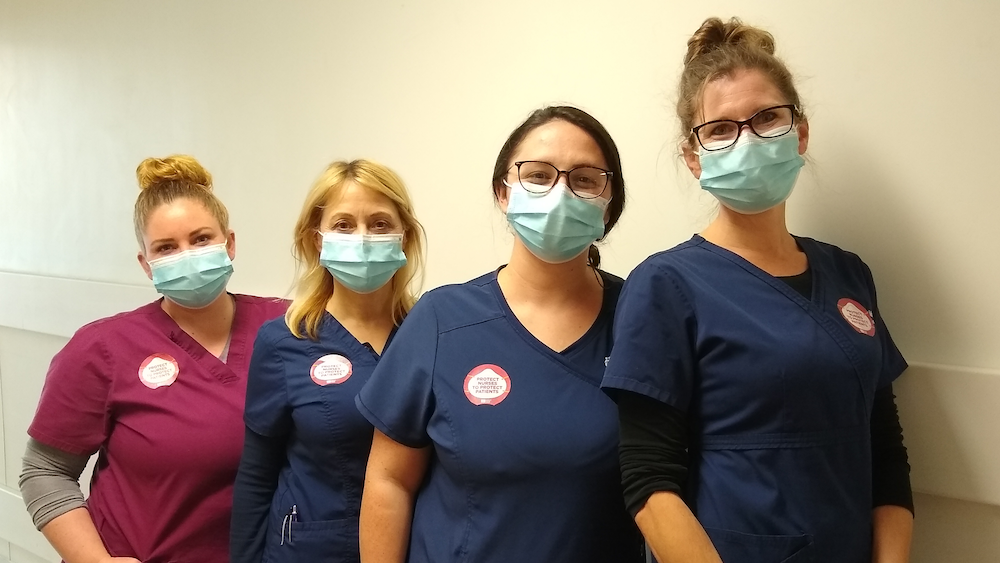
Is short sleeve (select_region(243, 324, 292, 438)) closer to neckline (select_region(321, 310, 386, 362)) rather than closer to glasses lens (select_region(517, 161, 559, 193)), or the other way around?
neckline (select_region(321, 310, 386, 362))

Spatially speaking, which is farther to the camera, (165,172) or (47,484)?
(165,172)

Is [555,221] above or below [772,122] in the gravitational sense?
below

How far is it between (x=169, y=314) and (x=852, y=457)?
1.40 m

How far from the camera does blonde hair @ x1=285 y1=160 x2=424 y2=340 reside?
4.48 feet

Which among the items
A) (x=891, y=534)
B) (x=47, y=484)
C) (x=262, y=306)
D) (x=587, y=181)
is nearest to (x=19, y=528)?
(x=47, y=484)

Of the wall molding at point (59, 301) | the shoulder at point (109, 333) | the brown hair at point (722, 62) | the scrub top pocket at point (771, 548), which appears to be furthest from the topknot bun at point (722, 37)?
the wall molding at point (59, 301)

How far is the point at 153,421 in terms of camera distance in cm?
143

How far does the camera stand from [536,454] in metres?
0.98

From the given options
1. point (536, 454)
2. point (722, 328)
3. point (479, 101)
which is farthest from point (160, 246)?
point (722, 328)

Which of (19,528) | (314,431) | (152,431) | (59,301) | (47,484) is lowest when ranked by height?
(19,528)

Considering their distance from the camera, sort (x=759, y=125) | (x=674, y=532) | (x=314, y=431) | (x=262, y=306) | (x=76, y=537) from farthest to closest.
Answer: (x=262, y=306)
(x=76, y=537)
(x=314, y=431)
(x=759, y=125)
(x=674, y=532)

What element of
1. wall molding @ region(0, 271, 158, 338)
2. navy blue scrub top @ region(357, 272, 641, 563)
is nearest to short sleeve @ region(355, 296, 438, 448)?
navy blue scrub top @ region(357, 272, 641, 563)

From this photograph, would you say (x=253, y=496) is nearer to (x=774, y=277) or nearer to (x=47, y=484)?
(x=47, y=484)

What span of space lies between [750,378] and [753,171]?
300mm
